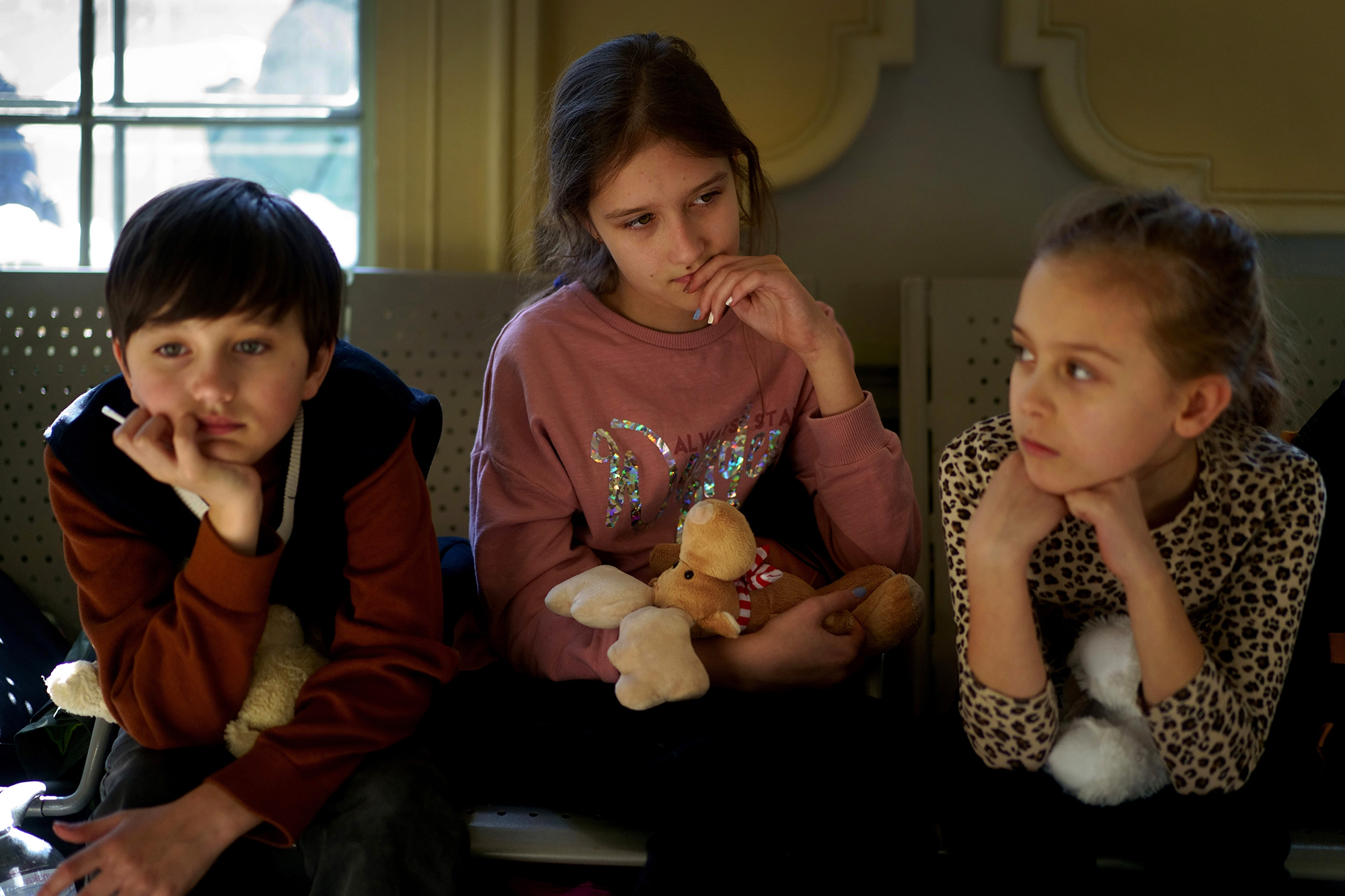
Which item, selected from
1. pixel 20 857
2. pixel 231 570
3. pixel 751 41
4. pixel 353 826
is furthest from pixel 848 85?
pixel 20 857

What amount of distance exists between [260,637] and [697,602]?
1.56 feet

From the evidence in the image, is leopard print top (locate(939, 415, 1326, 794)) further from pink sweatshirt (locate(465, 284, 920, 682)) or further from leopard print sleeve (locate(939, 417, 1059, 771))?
pink sweatshirt (locate(465, 284, 920, 682))

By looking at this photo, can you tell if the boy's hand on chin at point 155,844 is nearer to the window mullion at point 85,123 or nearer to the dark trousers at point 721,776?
the dark trousers at point 721,776

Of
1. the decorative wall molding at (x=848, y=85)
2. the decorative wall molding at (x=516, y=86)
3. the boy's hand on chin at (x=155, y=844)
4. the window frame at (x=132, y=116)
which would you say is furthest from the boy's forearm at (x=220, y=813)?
the decorative wall molding at (x=848, y=85)

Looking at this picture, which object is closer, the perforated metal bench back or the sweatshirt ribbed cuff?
the sweatshirt ribbed cuff

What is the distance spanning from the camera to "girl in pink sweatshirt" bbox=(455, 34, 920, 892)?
1204mm

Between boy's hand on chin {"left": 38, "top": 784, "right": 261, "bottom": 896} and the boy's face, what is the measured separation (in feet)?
1.14

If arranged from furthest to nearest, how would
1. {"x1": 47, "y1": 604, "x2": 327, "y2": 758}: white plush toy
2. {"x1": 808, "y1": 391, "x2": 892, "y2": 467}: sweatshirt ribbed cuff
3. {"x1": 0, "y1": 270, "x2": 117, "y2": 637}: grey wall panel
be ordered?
{"x1": 0, "y1": 270, "x2": 117, "y2": 637}: grey wall panel → {"x1": 808, "y1": 391, "x2": 892, "y2": 467}: sweatshirt ribbed cuff → {"x1": 47, "y1": 604, "x2": 327, "y2": 758}: white plush toy

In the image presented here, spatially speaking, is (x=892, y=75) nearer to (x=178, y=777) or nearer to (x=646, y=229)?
(x=646, y=229)

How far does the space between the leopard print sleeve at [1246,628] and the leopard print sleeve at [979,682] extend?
0.11 m

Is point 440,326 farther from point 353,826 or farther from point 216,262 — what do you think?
point 353,826

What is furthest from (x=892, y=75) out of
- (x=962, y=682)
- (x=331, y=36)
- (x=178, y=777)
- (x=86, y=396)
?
(x=178, y=777)

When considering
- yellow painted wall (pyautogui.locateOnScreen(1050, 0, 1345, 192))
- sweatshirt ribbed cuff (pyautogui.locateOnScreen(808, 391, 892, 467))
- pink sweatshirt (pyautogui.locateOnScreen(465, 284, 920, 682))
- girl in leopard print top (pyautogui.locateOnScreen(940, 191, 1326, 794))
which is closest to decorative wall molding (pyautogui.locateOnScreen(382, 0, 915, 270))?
yellow painted wall (pyautogui.locateOnScreen(1050, 0, 1345, 192))

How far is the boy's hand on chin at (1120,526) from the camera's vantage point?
3.19 feet
